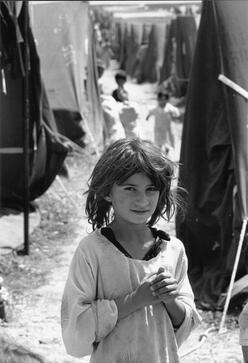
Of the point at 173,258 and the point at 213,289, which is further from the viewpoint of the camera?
the point at 213,289

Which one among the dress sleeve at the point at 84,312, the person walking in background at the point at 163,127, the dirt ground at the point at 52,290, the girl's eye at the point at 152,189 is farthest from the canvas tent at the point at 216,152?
the person walking in background at the point at 163,127

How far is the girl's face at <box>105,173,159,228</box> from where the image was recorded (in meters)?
2.29

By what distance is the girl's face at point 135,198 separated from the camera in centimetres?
229

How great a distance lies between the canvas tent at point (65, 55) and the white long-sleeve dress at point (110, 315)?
374 inches

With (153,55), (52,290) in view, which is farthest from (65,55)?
(153,55)

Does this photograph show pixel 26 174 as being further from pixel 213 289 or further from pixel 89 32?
pixel 89 32

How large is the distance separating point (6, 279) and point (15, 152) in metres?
1.88

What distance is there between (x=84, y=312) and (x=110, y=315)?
79mm

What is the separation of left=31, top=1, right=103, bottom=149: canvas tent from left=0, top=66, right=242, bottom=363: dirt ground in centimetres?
169

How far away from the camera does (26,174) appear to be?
276 inches

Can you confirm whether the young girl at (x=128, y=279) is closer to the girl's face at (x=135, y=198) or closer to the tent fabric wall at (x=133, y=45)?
the girl's face at (x=135, y=198)

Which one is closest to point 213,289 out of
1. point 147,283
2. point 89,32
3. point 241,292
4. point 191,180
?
point 241,292

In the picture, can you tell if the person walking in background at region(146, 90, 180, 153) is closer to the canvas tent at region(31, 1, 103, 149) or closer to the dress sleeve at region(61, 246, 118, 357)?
the canvas tent at region(31, 1, 103, 149)

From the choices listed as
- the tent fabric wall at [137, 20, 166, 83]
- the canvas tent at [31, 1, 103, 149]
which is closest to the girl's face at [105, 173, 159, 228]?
the canvas tent at [31, 1, 103, 149]
